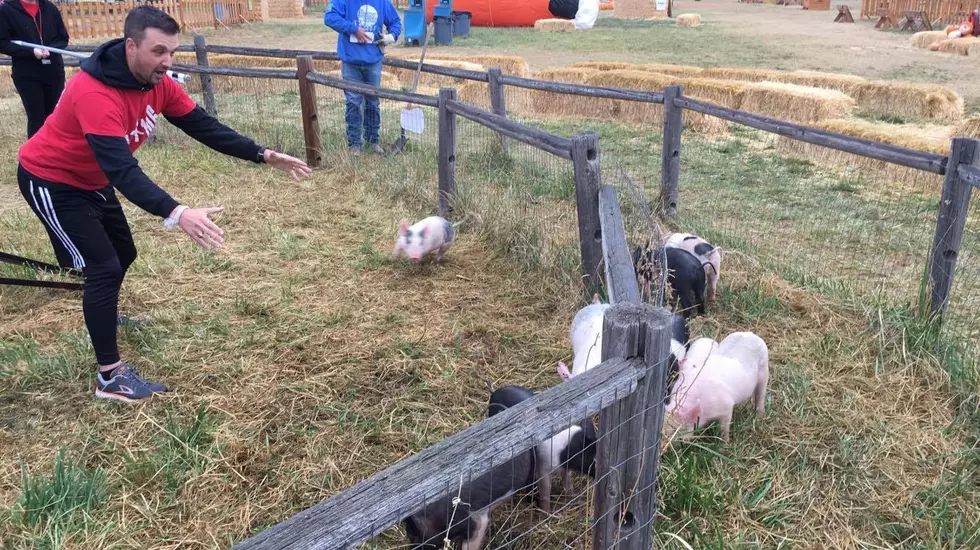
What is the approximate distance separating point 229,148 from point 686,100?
3.88m

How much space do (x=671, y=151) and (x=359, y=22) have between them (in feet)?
12.6

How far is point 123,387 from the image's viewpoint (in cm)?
329

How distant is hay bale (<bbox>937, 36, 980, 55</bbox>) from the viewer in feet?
63.9

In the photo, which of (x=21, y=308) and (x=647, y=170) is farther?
(x=647, y=170)

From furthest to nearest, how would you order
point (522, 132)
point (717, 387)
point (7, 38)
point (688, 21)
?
1. point (688, 21)
2. point (7, 38)
3. point (522, 132)
4. point (717, 387)

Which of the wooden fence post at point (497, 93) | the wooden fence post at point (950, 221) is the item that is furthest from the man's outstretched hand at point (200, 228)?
the wooden fence post at point (497, 93)

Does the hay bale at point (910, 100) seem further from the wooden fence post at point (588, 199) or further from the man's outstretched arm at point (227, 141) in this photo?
the man's outstretched arm at point (227, 141)

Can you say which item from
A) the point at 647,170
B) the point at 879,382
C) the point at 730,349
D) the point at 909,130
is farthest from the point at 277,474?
the point at 909,130

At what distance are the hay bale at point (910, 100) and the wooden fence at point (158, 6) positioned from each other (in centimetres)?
1725

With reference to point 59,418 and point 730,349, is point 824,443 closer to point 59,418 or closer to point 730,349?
point 730,349

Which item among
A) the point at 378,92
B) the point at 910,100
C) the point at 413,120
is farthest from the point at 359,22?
the point at 910,100

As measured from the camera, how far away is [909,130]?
884cm

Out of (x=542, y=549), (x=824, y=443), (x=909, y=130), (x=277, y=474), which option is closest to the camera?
(x=542, y=549)

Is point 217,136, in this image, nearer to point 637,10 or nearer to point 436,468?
point 436,468
